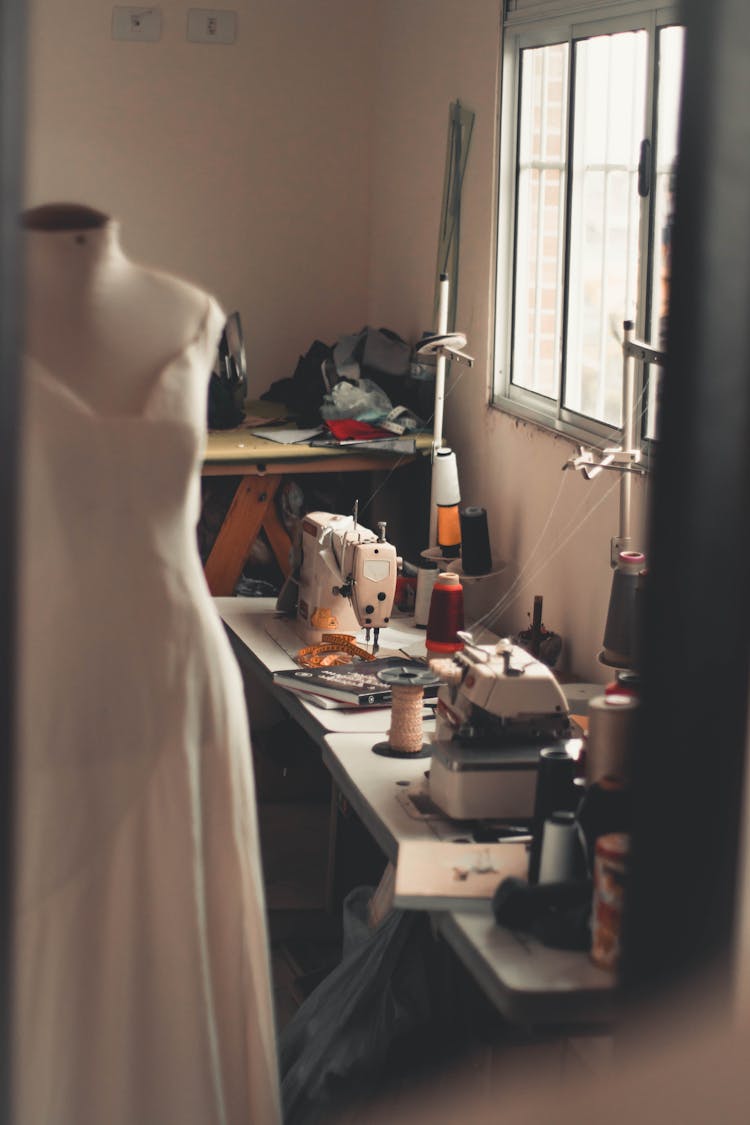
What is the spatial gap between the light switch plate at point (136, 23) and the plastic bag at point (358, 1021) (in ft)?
10.2

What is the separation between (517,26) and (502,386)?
0.85m

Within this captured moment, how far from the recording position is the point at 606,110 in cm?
312

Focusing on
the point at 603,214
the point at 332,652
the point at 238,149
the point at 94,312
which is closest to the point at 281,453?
the point at 332,652

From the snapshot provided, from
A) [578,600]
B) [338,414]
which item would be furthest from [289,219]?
[578,600]

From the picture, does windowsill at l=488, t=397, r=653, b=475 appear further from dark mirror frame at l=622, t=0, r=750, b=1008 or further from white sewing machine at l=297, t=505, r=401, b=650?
dark mirror frame at l=622, t=0, r=750, b=1008

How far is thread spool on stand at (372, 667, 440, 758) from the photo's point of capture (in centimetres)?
240

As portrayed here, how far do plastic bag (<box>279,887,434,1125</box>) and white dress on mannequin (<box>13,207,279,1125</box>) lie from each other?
0.61 meters

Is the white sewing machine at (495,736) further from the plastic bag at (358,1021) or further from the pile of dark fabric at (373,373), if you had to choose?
the pile of dark fabric at (373,373)

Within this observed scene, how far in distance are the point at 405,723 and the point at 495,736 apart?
0.27 m

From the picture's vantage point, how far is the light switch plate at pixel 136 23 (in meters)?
4.48

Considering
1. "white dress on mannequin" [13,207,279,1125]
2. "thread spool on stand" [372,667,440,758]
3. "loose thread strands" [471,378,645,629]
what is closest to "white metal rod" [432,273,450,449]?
"loose thread strands" [471,378,645,629]

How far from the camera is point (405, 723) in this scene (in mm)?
2434

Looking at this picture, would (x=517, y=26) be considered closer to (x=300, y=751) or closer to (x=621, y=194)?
(x=621, y=194)

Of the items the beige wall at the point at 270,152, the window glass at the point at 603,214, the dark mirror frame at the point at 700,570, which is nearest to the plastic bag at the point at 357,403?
the beige wall at the point at 270,152
